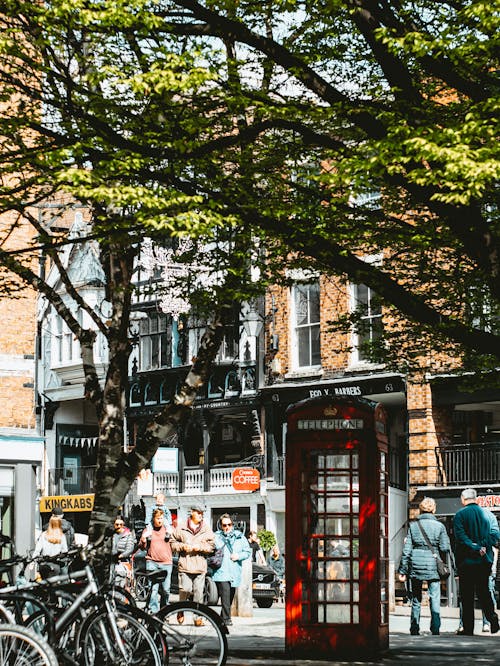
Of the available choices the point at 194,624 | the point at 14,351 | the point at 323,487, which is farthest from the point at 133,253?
the point at 14,351

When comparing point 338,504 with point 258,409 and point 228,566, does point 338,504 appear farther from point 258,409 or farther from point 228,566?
point 258,409

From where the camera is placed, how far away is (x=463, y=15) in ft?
38.1

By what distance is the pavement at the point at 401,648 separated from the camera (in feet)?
44.1

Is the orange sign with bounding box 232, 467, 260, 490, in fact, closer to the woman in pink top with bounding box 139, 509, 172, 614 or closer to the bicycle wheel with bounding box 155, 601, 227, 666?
the woman in pink top with bounding box 139, 509, 172, 614

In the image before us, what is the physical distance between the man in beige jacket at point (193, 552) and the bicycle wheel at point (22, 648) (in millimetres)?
10089

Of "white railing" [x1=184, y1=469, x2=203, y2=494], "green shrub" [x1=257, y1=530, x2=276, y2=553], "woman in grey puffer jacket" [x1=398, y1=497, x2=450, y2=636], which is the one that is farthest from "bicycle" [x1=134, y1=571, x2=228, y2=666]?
"white railing" [x1=184, y1=469, x2=203, y2=494]

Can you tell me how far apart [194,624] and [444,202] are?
4.46 m

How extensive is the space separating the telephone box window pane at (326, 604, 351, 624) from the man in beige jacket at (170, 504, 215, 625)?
571cm

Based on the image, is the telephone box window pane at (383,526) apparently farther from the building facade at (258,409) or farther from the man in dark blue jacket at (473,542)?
the building facade at (258,409)

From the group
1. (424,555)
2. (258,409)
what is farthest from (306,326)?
(424,555)

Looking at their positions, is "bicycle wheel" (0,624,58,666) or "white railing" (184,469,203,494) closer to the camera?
"bicycle wheel" (0,624,58,666)

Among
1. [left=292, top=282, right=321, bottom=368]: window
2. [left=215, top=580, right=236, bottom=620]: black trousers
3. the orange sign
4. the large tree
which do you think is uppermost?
[left=292, top=282, right=321, bottom=368]: window

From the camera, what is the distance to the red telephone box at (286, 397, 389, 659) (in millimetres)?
13797

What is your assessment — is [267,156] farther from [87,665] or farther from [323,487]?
[87,665]
